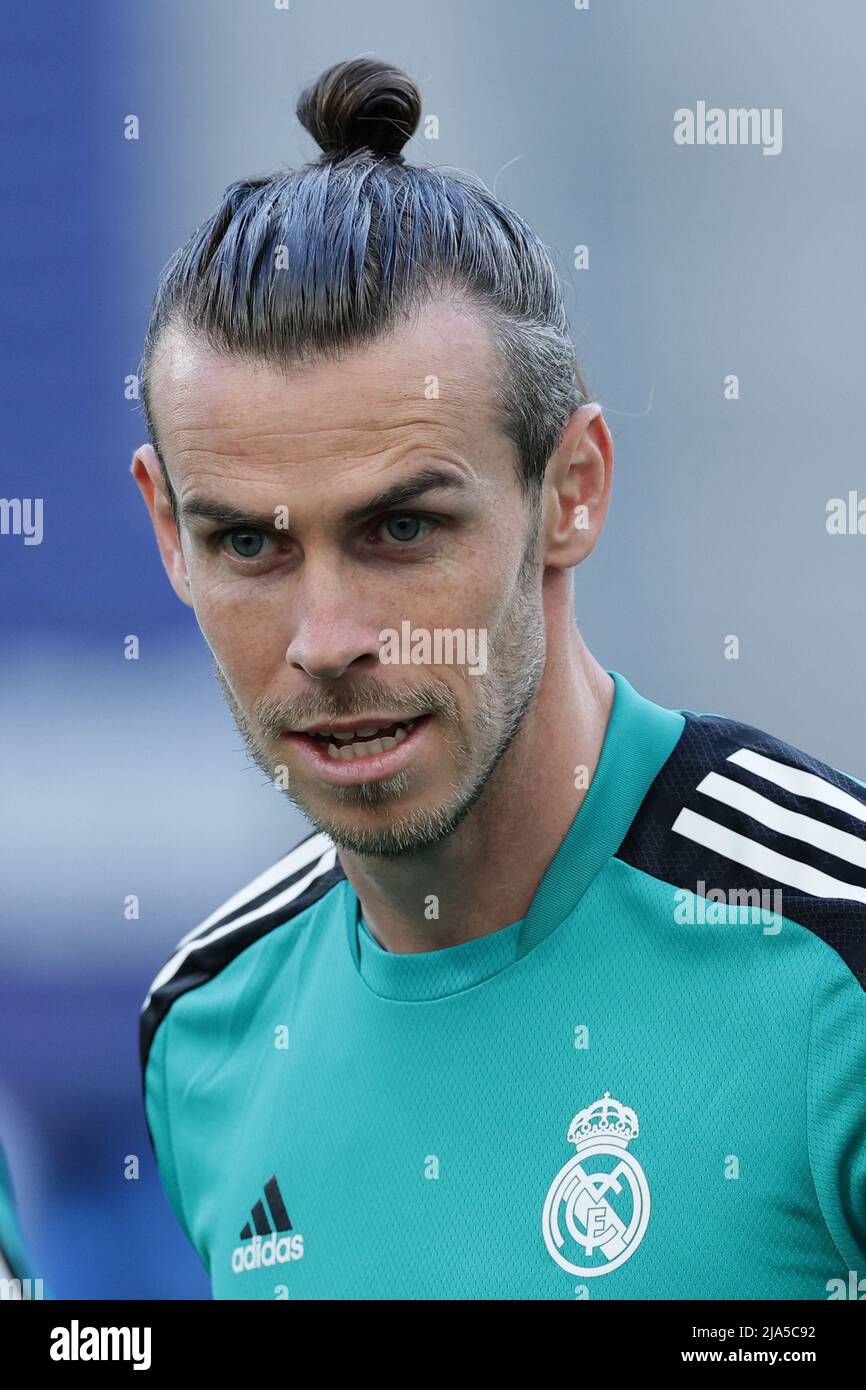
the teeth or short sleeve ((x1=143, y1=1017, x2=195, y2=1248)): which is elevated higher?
the teeth

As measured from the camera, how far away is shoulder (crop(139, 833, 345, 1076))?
205cm

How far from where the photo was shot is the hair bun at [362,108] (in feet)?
5.49

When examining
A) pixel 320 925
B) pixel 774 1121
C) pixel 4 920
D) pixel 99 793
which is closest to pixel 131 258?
pixel 99 793

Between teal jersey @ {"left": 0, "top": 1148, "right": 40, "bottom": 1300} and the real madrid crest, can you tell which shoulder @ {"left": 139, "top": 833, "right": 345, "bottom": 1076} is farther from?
the real madrid crest

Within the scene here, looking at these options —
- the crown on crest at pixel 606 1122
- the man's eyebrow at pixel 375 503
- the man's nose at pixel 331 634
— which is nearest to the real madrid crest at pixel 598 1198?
the crown on crest at pixel 606 1122

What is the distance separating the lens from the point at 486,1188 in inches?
62.5

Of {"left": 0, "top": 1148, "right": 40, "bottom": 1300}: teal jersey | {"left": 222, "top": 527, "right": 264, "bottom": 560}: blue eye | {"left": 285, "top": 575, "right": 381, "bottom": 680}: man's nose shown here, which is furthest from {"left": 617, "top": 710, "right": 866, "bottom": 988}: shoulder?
{"left": 0, "top": 1148, "right": 40, "bottom": 1300}: teal jersey

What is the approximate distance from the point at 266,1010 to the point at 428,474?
0.87m

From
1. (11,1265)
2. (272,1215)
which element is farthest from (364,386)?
(11,1265)

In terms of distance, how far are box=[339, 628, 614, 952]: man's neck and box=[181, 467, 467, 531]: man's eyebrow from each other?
0.93 feet

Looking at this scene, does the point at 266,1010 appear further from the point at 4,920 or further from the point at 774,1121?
the point at 4,920

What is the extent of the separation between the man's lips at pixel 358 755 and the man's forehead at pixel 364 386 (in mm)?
314

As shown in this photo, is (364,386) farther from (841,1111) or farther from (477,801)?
(841,1111)

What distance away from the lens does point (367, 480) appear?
→ 56.4 inches
